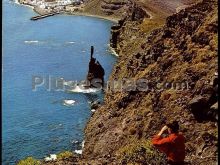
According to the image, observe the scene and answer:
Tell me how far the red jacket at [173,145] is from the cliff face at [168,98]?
10.5ft

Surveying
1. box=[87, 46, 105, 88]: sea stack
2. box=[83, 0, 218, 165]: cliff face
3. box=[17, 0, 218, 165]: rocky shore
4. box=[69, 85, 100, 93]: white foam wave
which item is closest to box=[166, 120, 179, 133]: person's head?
box=[17, 0, 218, 165]: rocky shore

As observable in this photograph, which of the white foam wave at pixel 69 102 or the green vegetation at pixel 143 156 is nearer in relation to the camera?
the green vegetation at pixel 143 156

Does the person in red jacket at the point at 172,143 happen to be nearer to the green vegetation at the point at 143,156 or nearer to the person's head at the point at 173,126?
the person's head at the point at 173,126

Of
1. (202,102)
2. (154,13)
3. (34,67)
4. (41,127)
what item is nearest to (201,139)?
(202,102)

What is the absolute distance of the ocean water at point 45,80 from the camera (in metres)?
56.8

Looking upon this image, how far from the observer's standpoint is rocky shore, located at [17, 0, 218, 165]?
22516 millimetres

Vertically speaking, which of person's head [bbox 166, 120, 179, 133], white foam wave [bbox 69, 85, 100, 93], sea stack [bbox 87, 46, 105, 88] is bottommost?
white foam wave [bbox 69, 85, 100, 93]

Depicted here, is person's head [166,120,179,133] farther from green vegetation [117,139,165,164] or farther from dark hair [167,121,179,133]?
green vegetation [117,139,165,164]

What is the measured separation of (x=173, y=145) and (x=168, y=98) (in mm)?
14742

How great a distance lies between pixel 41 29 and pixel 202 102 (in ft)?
456

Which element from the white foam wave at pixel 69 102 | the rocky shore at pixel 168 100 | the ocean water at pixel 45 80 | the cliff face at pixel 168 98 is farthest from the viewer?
the white foam wave at pixel 69 102

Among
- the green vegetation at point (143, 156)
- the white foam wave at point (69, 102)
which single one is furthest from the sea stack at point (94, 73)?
the green vegetation at point (143, 156)

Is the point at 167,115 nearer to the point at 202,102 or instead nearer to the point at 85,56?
the point at 202,102

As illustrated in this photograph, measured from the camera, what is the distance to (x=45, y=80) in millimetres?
94250
